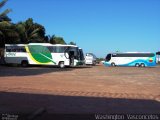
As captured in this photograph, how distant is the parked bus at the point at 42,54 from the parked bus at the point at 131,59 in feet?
50.3

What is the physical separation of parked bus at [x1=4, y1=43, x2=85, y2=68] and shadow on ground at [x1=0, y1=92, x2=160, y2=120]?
30999 millimetres

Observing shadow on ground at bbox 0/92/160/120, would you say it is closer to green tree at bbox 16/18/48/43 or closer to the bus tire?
the bus tire

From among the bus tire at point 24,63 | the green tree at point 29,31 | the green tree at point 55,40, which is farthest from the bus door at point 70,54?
the green tree at point 55,40

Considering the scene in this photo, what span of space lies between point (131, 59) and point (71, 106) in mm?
47697

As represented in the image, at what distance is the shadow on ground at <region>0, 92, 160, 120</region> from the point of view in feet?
29.2

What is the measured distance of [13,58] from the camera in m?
45.3

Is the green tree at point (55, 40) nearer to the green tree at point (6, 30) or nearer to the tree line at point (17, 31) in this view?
the tree line at point (17, 31)

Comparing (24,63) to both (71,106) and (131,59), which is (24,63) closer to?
(131,59)

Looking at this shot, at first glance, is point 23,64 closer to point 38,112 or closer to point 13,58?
point 13,58

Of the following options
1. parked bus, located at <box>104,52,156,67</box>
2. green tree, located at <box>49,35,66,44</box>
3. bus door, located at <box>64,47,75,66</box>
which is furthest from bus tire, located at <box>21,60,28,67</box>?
green tree, located at <box>49,35,66,44</box>

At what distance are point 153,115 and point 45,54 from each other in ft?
119

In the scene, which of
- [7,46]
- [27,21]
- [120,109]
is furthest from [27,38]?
[120,109]

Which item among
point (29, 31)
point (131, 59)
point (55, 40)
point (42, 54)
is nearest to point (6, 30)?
point (42, 54)

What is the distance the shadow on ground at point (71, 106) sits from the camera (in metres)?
8.91
